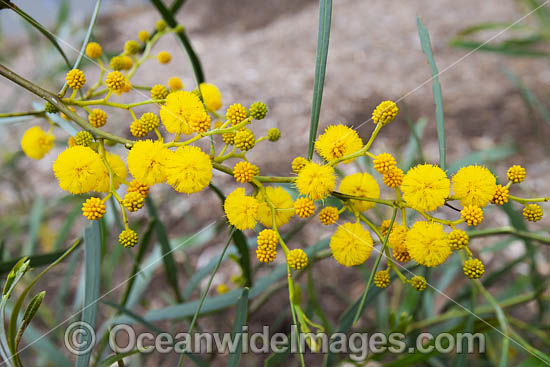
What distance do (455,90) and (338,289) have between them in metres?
1.43

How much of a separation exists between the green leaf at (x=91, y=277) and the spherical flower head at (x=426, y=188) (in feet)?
1.61

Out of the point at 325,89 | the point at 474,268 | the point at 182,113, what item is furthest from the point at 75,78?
the point at 325,89

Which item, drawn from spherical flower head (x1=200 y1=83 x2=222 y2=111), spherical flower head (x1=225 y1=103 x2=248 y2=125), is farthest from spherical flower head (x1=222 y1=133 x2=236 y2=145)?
spherical flower head (x1=200 y1=83 x2=222 y2=111)

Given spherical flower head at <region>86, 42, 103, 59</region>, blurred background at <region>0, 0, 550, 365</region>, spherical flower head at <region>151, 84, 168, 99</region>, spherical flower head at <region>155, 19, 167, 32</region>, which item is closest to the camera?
spherical flower head at <region>151, 84, 168, 99</region>

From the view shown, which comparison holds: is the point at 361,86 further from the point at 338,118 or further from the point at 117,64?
the point at 117,64

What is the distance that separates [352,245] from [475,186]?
0.56ft

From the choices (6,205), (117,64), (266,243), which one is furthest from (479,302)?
(6,205)

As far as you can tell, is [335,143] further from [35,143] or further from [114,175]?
[35,143]

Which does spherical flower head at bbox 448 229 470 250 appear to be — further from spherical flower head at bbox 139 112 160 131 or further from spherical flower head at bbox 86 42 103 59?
spherical flower head at bbox 86 42 103 59

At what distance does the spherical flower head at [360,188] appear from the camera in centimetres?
66

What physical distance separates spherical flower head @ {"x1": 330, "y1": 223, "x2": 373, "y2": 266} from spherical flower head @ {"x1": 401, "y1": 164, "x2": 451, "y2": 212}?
0.26 ft

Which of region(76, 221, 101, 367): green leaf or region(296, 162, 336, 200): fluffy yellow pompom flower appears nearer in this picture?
region(296, 162, 336, 200): fluffy yellow pompom flower

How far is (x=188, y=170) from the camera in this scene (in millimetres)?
572

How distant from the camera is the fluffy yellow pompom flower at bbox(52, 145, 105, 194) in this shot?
1.91ft
